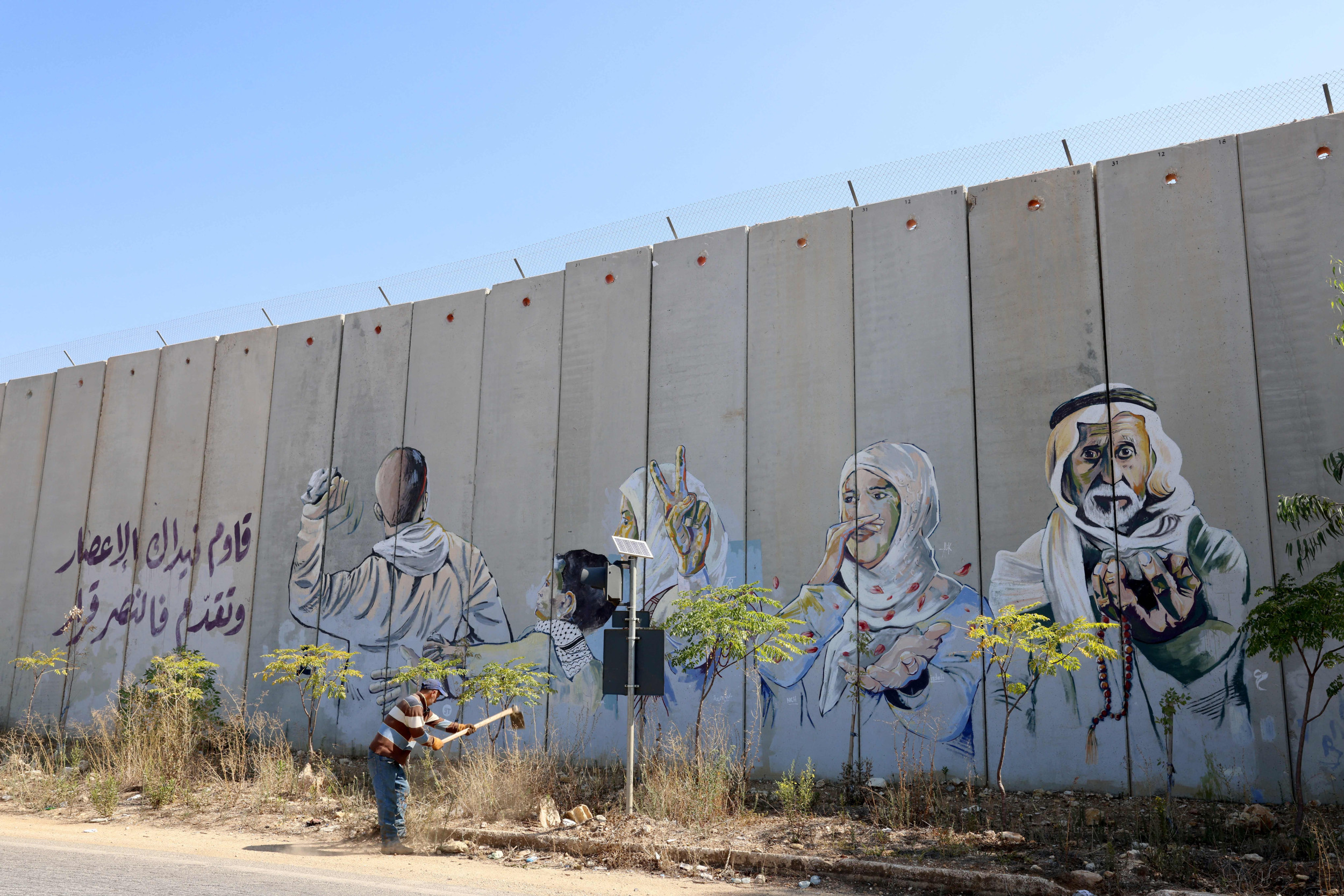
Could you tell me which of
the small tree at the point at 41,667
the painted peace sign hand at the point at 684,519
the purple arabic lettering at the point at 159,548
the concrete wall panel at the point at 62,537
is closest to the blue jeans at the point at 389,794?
the painted peace sign hand at the point at 684,519

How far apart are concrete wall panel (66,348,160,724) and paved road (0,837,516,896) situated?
12113mm

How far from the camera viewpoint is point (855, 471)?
13.4 meters

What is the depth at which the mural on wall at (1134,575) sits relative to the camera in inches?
431

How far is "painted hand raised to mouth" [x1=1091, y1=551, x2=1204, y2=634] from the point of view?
36.6 ft

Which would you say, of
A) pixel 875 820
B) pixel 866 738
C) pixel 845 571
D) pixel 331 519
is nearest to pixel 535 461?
pixel 331 519

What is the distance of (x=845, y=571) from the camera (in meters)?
13.2

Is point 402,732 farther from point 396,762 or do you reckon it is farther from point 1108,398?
point 1108,398

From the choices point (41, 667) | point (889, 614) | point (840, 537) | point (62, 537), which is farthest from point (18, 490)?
point (889, 614)

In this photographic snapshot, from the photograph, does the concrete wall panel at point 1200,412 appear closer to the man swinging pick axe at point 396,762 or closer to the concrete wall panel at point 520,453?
the man swinging pick axe at point 396,762

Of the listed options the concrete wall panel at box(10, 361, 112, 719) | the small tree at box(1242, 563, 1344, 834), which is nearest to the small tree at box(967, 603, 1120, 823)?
the small tree at box(1242, 563, 1344, 834)

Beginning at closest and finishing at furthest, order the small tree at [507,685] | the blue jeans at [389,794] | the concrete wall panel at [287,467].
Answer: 1. the blue jeans at [389,794]
2. the small tree at [507,685]
3. the concrete wall panel at [287,467]

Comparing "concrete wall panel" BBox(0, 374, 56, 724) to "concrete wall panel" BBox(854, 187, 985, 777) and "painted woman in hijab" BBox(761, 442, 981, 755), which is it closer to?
"painted woman in hijab" BBox(761, 442, 981, 755)

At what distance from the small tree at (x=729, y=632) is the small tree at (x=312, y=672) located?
5276mm

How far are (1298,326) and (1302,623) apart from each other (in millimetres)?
4123
